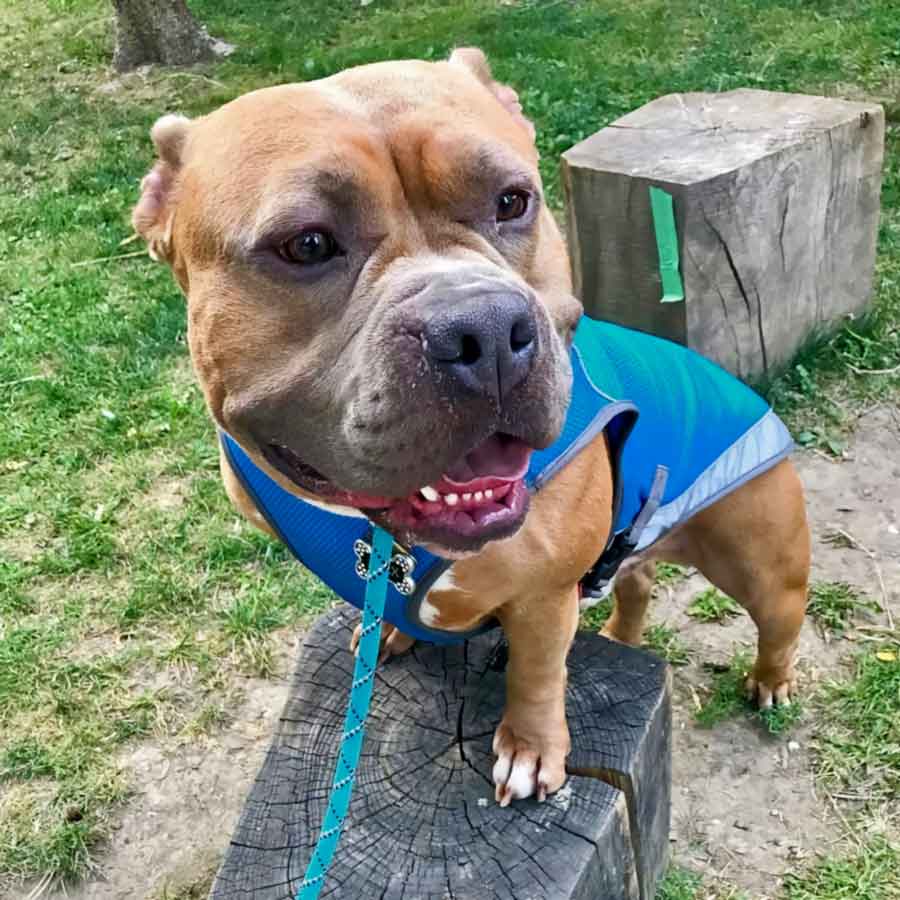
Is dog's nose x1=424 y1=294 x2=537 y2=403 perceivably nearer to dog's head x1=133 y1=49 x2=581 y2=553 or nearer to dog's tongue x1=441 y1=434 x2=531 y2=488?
dog's head x1=133 y1=49 x2=581 y2=553

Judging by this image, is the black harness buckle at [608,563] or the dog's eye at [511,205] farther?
the black harness buckle at [608,563]

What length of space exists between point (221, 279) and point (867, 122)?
3247 millimetres

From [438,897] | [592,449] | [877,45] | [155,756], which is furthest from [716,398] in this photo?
[877,45]

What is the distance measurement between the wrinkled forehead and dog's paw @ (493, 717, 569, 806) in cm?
117

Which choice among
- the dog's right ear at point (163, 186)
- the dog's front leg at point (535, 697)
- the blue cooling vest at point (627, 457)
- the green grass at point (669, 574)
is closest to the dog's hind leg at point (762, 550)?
the blue cooling vest at point (627, 457)

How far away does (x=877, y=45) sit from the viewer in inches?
288

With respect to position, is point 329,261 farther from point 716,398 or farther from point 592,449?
point 716,398

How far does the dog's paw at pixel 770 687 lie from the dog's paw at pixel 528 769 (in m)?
1.04

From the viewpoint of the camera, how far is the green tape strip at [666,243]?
153 inches

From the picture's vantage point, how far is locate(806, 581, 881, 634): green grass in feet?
11.7

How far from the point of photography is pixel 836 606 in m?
3.60

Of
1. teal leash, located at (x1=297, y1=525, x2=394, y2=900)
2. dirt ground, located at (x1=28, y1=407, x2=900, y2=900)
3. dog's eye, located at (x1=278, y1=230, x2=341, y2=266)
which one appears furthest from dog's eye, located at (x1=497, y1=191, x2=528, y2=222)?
dirt ground, located at (x1=28, y1=407, x2=900, y2=900)

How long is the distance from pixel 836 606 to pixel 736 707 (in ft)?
1.74

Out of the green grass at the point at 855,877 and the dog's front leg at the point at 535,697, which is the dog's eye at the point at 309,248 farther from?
the green grass at the point at 855,877
